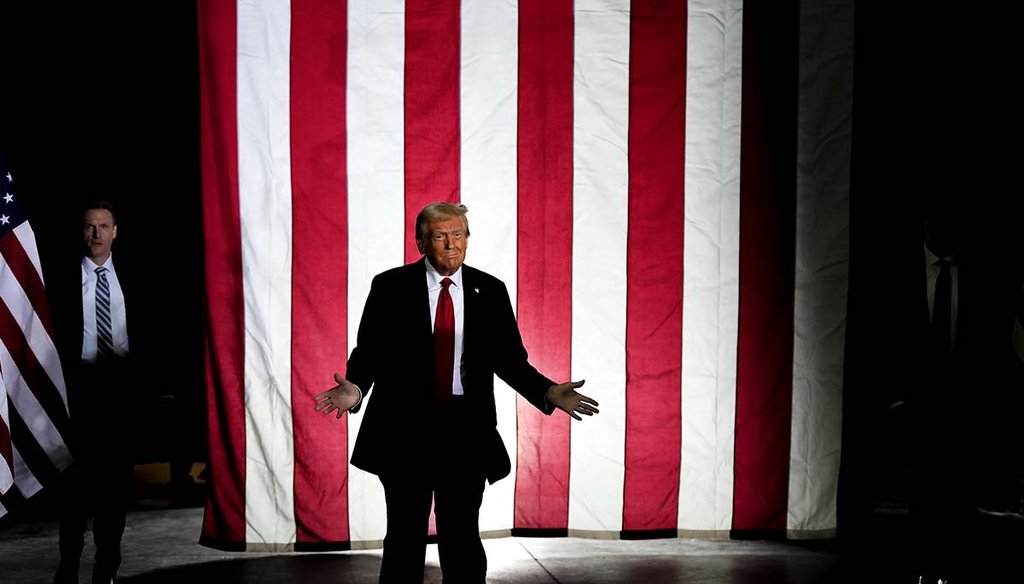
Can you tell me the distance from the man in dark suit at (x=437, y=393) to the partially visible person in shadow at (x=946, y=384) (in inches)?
55.1

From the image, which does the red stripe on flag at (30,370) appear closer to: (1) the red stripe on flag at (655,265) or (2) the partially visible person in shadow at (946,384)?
(1) the red stripe on flag at (655,265)

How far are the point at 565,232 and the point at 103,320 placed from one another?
1737 millimetres

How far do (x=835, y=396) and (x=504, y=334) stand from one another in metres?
1.79

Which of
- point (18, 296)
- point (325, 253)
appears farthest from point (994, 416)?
point (18, 296)

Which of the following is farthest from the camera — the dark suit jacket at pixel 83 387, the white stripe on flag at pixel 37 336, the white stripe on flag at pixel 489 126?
the white stripe on flag at pixel 489 126

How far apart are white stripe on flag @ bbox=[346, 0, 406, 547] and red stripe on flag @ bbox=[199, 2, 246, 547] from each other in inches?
16.6

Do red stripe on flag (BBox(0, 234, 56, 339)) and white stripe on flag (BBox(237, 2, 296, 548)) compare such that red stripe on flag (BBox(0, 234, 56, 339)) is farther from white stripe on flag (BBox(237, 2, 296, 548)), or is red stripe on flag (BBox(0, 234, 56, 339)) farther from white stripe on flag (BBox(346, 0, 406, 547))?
white stripe on flag (BBox(346, 0, 406, 547))

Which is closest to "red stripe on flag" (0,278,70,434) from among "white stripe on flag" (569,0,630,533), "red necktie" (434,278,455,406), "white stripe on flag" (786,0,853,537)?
"red necktie" (434,278,455,406)

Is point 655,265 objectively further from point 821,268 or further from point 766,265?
point 821,268

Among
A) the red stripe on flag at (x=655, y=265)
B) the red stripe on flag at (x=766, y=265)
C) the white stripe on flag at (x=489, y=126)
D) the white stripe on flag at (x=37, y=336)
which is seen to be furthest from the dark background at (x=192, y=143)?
the white stripe on flag at (x=489, y=126)

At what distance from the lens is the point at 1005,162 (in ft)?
15.3

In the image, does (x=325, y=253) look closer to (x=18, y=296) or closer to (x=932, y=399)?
(x=18, y=296)

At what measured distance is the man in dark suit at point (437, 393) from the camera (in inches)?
117

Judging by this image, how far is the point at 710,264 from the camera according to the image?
14.0 feet
